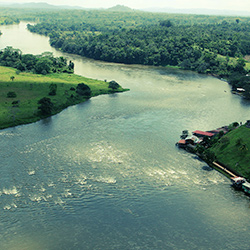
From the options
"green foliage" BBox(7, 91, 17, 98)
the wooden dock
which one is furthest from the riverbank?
"green foliage" BBox(7, 91, 17, 98)

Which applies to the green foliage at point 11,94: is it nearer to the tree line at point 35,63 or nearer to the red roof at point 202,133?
the tree line at point 35,63

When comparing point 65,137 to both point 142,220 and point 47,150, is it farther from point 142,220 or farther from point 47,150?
point 142,220

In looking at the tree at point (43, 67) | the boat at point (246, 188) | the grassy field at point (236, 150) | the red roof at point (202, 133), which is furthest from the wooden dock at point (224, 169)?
the tree at point (43, 67)

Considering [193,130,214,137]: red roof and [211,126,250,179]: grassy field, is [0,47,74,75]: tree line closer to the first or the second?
[193,130,214,137]: red roof

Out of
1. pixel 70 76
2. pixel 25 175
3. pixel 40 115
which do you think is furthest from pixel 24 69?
pixel 25 175

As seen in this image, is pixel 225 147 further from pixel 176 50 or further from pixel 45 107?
pixel 176 50

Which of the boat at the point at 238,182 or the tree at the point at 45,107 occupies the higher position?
the tree at the point at 45,107

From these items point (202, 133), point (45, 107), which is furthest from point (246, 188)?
point (45, 107)
